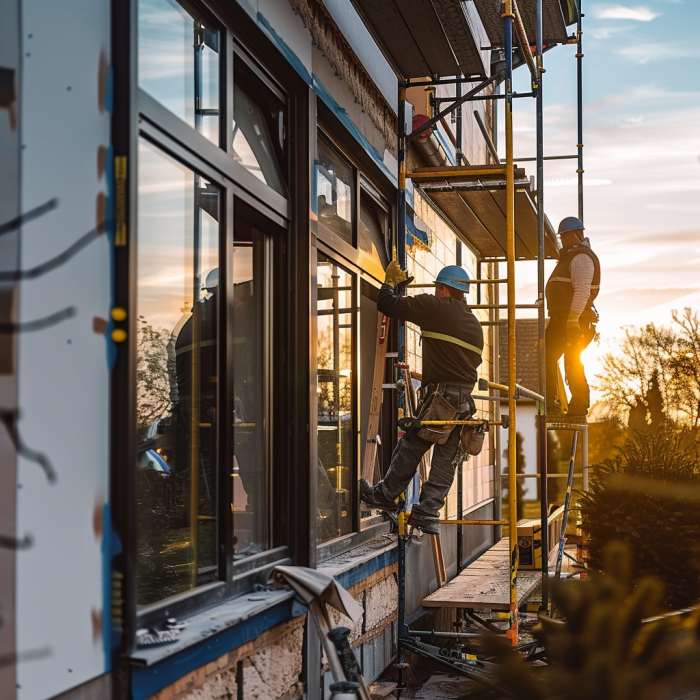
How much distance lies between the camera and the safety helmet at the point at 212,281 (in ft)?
13.6

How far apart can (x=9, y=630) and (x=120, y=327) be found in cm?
99

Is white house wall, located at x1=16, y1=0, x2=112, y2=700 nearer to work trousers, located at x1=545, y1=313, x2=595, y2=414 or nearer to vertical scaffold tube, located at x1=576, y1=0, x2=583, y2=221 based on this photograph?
work trousers, located at x1=545, y1=313, x2=595, y2=414

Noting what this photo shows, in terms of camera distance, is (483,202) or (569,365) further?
(569,365)

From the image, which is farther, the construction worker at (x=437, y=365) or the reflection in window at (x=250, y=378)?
the construction worker at (x=437, y=365)

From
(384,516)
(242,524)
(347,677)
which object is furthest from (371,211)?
(347,677)

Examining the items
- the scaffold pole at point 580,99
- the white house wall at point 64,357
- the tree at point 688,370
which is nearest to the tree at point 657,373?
the tree at point 688,370

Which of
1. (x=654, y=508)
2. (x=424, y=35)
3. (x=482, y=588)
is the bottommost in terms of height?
(x=482, y=588)

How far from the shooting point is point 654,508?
23.6ft

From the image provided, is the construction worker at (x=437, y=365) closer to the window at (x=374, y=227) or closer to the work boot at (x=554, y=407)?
the window at (x=374, y=227)

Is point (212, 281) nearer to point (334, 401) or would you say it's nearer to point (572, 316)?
point (334, 401)

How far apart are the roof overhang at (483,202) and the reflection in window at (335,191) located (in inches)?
22.8

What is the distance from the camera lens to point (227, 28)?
14.2 ft

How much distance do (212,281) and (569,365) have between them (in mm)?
5489

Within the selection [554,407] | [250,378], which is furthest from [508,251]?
[554,407]
